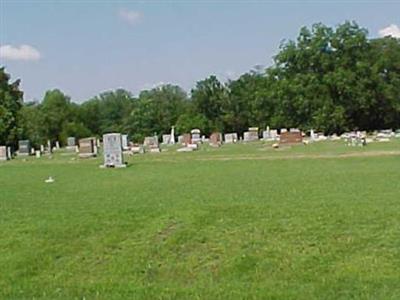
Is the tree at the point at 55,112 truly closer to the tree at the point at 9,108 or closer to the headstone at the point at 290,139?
the tree at the point at 9,108

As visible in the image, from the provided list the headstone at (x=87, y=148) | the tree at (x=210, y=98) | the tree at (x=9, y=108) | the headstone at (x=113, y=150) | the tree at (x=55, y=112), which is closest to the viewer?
the headstone at (x=113, y=150)

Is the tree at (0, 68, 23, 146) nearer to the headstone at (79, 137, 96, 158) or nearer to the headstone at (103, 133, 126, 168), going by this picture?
the headstone at (79, 137, 96, 158)

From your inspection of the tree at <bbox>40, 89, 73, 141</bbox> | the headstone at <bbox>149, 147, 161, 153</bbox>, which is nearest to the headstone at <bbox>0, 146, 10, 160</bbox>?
the headstone at <bbox>149, 147, 161, 153</bbox>

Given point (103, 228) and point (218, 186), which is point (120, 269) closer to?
point (103, 228)

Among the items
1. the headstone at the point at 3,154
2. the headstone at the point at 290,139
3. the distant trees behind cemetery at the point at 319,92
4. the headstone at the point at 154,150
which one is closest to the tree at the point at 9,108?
the distant trees behind cemetery at the point at 319,92

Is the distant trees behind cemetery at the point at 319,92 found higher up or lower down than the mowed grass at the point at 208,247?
higher up

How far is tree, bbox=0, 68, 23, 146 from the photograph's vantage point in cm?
7344

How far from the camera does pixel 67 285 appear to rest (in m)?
8.95

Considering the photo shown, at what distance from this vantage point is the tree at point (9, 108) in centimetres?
7344

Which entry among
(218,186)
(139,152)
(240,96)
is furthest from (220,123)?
(218,186)

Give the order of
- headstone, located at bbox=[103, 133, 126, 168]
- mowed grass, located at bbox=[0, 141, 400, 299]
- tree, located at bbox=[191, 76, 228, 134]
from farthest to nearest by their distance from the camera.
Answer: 1. tree, located at bbox=[191, 76, 228, 134]
2. headstone, located at bbox=[103, 133, 126, 168]
3. mowed grass, located at bbox=[0, 141, 400, 299]

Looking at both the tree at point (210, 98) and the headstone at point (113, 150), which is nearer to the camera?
the headstone at point (113, 150)

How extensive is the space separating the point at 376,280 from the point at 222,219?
3890mm

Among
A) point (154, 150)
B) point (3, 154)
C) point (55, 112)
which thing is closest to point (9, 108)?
point (3, 154)
